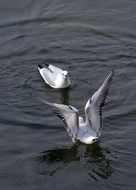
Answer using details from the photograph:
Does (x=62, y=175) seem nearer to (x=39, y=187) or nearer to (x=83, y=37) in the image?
(x=39, y=187)

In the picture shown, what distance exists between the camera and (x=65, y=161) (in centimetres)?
1124

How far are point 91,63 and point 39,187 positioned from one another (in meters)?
4.16

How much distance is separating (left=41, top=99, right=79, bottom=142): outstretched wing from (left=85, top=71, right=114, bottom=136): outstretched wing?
327 millimetres

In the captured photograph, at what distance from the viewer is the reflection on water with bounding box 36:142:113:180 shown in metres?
10.9

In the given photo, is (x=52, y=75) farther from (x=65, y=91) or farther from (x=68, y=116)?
(x=68, y=116)

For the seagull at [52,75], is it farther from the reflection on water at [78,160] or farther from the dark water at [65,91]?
the reflection on water at [78,160]

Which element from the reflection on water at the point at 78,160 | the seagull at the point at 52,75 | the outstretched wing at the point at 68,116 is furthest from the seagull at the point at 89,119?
the seagull at the point at 52,75

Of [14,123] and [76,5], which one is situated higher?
[76,5]

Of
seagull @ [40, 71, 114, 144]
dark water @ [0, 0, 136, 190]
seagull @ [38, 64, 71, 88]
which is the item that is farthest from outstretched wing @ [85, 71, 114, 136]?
seagull @ [38, 64, 71, 88]

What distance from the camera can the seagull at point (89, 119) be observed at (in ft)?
36.9

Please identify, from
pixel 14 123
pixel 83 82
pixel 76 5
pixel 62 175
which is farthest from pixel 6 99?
pixel 76 5

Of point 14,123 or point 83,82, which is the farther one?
point 83,82

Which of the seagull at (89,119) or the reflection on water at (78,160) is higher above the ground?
the seagull at (89,119)

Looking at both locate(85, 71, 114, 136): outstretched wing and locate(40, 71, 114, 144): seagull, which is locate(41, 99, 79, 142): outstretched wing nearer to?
locate(40, 71, 114, 144): seagull
